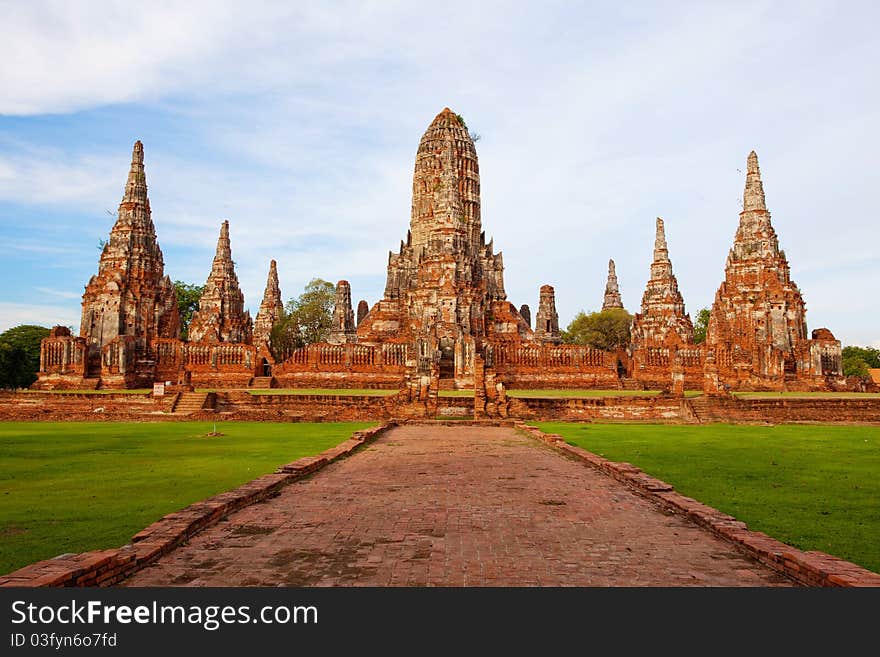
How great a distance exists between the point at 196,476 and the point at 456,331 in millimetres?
27626

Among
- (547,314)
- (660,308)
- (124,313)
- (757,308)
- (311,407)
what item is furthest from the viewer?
(547,314)

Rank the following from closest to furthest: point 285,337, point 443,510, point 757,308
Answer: point 443,510
point 757,308
point 285,337

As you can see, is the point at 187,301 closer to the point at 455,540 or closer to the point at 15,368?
the point at 15,368

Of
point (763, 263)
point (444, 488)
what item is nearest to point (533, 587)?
point (444, 488)

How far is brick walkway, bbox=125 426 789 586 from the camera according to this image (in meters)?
5.59

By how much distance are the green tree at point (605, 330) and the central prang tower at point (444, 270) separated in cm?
1709

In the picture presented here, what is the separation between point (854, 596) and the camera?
480cm

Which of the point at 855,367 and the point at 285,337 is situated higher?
the point at 285,337

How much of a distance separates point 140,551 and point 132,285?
37.2 meters

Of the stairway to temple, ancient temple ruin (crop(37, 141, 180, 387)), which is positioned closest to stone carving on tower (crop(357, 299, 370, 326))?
ancient temple ruin (crop(37, 141, 180, 387))

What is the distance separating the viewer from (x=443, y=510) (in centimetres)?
835

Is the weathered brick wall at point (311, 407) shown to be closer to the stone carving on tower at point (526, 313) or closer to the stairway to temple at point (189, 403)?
the stairway to temple at point (189, 403)

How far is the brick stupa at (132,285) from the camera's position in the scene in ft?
128

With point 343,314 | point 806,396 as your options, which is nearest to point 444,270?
point 343,314
